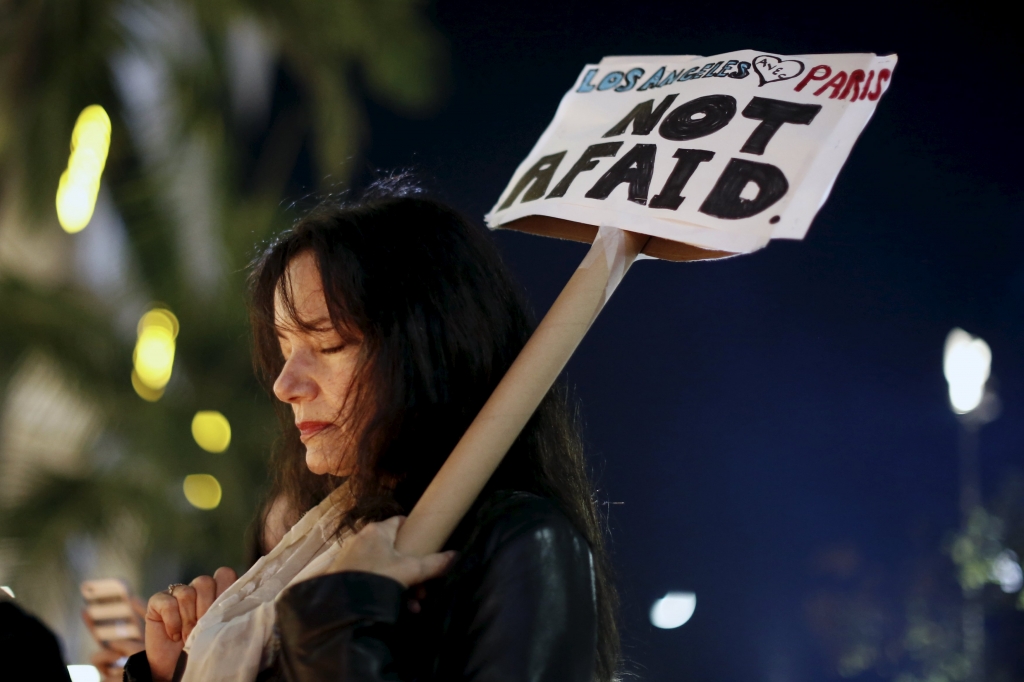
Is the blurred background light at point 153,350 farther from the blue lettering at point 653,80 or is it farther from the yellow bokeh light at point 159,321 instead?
the blue lettering at point 653,80

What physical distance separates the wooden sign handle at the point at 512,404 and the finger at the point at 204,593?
30 centimetres

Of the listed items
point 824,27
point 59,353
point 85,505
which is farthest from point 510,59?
point 85,505

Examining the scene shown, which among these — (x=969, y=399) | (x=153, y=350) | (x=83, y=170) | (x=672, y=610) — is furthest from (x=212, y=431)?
(x=969, y=399)

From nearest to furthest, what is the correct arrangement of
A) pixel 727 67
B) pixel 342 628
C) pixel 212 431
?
pixel 342 628, pixel 727 67, pixel 212 431

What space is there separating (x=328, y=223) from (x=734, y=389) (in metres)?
1.58

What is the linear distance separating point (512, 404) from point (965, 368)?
2301mm

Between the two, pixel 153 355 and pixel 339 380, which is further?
pixel 153 355

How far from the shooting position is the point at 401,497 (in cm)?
85

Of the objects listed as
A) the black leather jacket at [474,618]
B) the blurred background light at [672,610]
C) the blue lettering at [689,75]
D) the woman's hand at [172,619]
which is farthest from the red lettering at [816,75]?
the blurred background light at [672,610]

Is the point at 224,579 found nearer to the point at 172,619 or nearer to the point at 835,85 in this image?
the point at 172,619

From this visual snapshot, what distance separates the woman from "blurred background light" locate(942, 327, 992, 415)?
2.01 m

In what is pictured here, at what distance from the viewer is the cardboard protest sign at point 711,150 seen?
76 centimetres

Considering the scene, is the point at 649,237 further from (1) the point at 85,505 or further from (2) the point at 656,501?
(1) the point at 85,505

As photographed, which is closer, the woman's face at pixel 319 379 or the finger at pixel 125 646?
the woman's face at pixel 319 379
